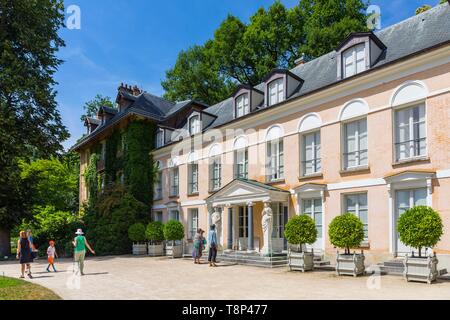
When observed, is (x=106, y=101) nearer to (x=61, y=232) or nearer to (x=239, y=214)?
(x=61, y=232)

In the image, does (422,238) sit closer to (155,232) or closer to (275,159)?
(275,159)

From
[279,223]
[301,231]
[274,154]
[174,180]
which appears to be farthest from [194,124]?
[301,231]

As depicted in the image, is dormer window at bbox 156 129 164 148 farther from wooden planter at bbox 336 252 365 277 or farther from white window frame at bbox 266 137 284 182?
wooden planter at bbox 336 252 365 277

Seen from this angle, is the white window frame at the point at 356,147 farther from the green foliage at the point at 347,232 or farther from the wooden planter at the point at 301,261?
the wooden planter at the point at 301,261

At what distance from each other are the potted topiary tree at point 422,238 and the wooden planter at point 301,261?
13.1 feet

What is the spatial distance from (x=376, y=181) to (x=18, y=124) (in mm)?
21092

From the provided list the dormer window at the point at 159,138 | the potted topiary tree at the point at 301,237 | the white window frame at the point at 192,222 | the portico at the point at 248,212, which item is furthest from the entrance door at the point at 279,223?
the dormer window at the point at 159,138

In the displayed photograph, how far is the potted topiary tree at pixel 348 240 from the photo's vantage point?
1410 cm

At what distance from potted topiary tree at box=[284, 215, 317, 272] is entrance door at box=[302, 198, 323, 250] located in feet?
6.42

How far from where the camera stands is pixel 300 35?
37.6m

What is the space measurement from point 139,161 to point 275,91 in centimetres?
1195

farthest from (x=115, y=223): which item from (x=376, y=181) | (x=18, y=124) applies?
(x=376, y=181)

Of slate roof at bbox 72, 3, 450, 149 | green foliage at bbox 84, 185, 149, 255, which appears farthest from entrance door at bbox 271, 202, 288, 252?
green foliage at bbox 84, 185, 149, 255

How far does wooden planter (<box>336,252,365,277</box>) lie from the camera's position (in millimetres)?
13984
